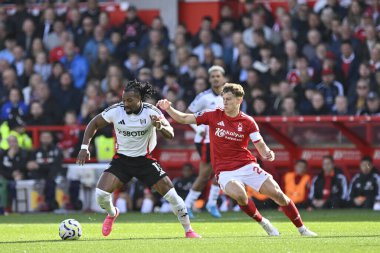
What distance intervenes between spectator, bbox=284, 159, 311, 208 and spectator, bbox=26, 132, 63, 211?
14.8ft

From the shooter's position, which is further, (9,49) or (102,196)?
(9,49)

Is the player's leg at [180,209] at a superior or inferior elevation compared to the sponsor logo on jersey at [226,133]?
inferior

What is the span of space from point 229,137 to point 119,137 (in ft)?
5.14

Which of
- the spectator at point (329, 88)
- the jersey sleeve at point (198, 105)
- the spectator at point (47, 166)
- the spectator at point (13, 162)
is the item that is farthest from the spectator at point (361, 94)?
the spectator at point (13, 162)

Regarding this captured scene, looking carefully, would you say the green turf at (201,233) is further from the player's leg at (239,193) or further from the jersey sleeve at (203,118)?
the jersey sleeve at (203,118)

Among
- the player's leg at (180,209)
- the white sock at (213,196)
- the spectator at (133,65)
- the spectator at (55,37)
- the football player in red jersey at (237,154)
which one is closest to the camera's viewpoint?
the football player in red jersey at (237,154)

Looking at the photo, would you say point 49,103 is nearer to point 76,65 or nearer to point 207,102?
point 76,65

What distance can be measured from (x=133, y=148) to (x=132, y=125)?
1.10 feet

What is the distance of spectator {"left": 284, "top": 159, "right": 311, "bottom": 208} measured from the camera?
20.5m

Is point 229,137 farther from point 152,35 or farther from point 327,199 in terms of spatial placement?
point 152,35

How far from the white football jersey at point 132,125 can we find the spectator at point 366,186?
266 inches

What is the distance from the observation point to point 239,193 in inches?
534

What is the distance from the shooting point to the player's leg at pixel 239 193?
1360cm

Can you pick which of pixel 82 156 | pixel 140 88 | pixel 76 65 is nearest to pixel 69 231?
pixel 82 156
